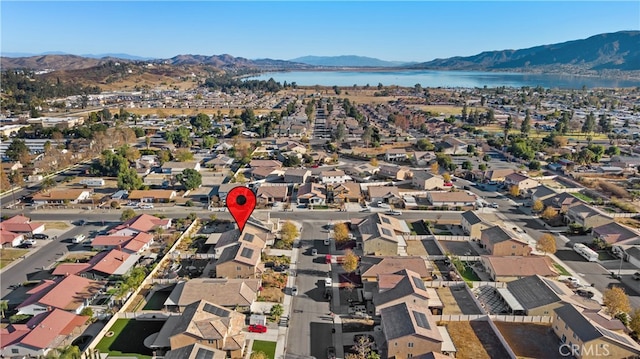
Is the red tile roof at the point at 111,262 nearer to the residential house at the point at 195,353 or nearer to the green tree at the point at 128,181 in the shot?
the residential house at the point at 195,353

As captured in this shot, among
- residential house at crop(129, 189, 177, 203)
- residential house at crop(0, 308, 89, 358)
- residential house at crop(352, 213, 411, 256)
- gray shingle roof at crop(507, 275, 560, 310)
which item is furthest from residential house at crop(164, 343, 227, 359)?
residential house at crop(129, 189, 177, 203)

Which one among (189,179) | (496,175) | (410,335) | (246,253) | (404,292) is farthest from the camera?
(496,175)

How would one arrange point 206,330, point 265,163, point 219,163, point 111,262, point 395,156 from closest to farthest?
1. point 206,330
2. point 111,262
3. point 265,163
4. point 219,163
5. point 395,156

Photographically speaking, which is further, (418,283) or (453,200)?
(453,200)

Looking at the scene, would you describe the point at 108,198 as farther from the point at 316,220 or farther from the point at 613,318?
the point at 613,318

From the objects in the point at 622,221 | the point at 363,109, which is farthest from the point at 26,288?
the point at 363,109

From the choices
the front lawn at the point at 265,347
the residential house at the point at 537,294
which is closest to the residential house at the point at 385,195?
the residential house at the point at 537,294

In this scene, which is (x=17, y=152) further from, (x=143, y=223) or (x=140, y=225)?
(x=140, y=225)

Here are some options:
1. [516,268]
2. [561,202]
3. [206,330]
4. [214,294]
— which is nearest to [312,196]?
[214,294]
